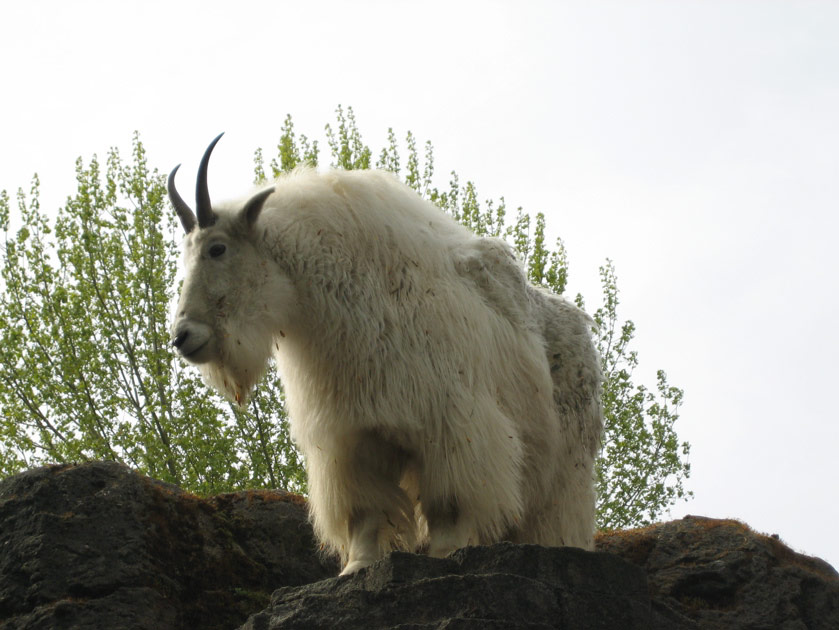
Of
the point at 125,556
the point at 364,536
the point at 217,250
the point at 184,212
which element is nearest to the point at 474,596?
the point at 364,536

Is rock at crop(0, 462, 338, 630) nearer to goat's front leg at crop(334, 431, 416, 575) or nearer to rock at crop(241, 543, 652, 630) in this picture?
goat's front leg at crop(334, 431, 416, 575)

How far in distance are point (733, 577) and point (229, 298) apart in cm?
411

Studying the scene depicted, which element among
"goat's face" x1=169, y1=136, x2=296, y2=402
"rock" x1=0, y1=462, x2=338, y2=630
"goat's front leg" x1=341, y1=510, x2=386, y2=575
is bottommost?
"rock" x1=0, y1=462, x2=338, y2=630

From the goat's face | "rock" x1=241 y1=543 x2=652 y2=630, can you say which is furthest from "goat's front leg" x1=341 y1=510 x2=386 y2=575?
the goat's face

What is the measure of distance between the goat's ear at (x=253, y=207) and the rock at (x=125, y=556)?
6.55ft

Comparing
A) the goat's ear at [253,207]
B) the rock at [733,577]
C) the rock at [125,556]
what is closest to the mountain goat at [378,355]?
the goat's ear at [253,207]

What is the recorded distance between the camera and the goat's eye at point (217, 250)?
23.3 ft

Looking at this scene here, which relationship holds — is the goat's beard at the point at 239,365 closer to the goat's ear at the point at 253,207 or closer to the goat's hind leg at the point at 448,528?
the goat's ear at the point at 253,207

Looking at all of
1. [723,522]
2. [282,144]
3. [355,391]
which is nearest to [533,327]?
[355,391]

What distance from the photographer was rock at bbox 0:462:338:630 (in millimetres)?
6793

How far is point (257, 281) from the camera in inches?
278

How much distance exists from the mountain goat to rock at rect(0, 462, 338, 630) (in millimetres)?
843

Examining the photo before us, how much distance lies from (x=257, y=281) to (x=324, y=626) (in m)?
2.35

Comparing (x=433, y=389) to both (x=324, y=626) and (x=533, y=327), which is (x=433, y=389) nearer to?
(x=533, y=327)
